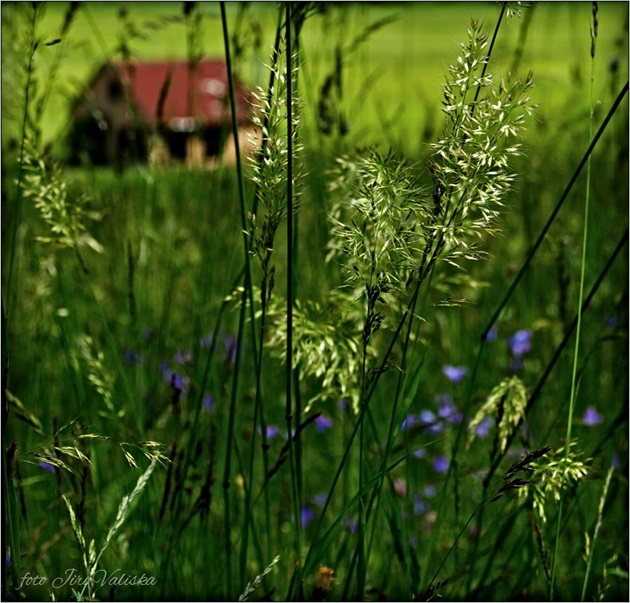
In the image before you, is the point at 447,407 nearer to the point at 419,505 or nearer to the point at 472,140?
the point at 419,505

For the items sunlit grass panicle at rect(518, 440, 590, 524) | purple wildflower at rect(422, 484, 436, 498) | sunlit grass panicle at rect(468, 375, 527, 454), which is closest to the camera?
sunlit grass panicle at rect(518, 440, 590, 524)

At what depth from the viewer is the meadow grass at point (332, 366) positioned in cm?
112

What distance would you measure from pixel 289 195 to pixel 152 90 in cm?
1109

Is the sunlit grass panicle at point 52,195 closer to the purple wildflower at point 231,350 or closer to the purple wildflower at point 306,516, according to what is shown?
the purple wildflower at point 231,350

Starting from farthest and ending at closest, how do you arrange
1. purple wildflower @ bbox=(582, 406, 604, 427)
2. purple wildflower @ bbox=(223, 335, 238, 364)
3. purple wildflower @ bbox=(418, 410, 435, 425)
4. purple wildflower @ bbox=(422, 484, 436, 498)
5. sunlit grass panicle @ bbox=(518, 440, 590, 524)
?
purple wildflower @ bbox=(418, 410, 435, 425)
purple wildflower @ bbox=(422, 484, 436, 498)
purple wildflower @ bbox=(582, 406, 604, 427)
purple wildflower @ bbox=(223, 335, 238, 364)
sunlit grass panicle @ bbox=(518, 440, 590, 524)

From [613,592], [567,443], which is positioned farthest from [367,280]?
[613,592]

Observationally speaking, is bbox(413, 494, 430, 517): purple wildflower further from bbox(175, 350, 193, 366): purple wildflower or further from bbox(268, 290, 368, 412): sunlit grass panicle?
bbox(268, 290, 368, 412): sunlit grass panicle

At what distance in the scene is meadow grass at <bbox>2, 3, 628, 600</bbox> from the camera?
3.67 feet

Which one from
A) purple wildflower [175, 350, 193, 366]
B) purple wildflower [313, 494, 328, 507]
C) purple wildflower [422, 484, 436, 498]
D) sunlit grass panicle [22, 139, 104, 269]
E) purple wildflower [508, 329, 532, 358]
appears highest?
sunlit grass panicle [22, 139, 104, 269]

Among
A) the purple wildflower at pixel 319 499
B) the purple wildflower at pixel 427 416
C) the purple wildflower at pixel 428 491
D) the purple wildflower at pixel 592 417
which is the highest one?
the purple wildflower at pixel 592 417

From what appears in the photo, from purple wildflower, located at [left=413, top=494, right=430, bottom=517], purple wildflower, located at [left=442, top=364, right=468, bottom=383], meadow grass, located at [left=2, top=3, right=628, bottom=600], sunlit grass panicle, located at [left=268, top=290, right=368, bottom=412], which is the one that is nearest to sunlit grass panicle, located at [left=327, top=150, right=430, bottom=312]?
meadow grass, located at [left=2, top=3, right=628, bottom=600]

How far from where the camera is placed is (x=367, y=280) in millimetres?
1072

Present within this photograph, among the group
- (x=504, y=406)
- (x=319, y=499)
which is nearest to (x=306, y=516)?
(x=319, y=499)

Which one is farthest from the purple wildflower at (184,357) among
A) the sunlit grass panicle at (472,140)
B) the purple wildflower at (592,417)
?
the purple wildflower at (592,417)
